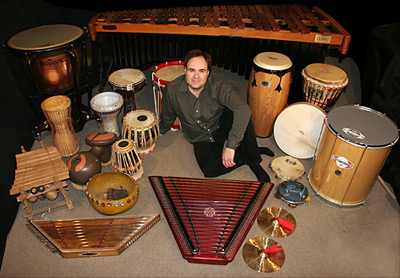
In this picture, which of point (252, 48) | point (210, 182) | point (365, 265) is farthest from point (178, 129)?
point (365, 265)

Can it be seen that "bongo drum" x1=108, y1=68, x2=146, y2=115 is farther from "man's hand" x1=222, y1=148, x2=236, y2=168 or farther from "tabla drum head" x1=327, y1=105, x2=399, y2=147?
"tabla drum head" x1=327, y1=105, x2=399, y2=147

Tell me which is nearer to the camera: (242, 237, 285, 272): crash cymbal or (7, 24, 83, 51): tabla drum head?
(242, 237, 285, 272): crash cymbal

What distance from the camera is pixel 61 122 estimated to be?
308cm

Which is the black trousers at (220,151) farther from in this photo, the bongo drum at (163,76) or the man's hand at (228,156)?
the bongo drum at (163,76)

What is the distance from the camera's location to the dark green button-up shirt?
276cm

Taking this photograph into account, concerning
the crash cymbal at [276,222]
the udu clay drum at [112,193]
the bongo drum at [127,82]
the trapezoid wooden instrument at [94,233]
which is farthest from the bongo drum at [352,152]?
the bongo drum at [127,82]

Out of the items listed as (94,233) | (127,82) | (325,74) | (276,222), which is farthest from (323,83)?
(94,233)

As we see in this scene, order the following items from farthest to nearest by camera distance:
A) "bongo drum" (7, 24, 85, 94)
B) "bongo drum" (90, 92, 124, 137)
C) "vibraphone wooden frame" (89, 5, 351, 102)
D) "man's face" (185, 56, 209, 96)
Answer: "vibraphone wooden frame" (89, 5, 351, 102) < "bongo drum" (90, 92, 124, 137) < "bongo drum" (7, 24, 85, 94) < "man's face" (185, 56, 209, 96)

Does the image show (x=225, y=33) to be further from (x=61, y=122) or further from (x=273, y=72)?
(x=61, y=122)

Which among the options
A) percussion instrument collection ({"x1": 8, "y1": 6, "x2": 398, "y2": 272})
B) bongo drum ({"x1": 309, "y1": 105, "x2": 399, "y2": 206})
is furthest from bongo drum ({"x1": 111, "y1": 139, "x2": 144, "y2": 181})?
bongo drum ({"x1": 309, "y1": 105, "x2": 399, "y2": 206})

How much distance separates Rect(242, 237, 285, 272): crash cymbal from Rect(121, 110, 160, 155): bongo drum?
1331 millimetres

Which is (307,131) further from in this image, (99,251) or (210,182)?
(99,251)

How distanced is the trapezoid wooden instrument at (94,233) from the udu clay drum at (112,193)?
0.09 metres

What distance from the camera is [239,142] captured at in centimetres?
284
